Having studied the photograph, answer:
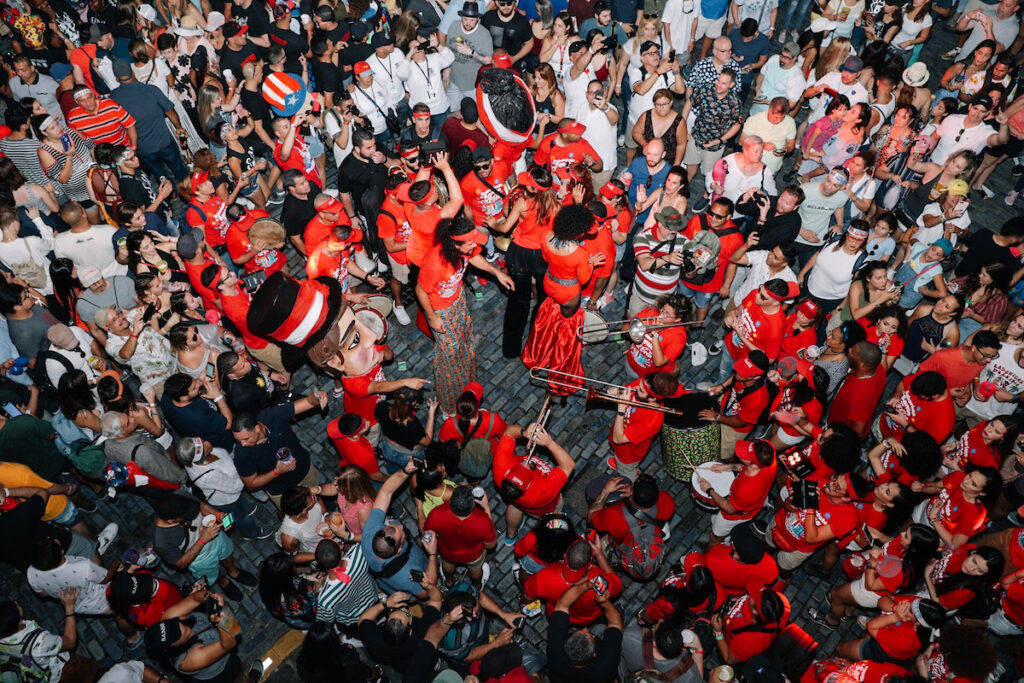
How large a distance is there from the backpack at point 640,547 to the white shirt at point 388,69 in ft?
21.9

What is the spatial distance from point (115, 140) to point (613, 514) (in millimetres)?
8033

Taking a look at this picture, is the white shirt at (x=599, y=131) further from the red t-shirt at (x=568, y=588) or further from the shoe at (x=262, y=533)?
the shoe at (x=262, y=533)

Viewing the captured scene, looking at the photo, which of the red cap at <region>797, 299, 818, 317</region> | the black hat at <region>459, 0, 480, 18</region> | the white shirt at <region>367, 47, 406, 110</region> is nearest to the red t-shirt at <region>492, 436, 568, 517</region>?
the red cap at <region>797, 299, 818, 317</region>

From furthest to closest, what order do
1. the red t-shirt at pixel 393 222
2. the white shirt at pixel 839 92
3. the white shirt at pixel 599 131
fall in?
the white shirt at pixel 839 92, the white shirt at pixel 599 131, the red t-shirt at pixel 393 222

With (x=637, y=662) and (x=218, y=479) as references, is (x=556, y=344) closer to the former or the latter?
(x=637, y=662)

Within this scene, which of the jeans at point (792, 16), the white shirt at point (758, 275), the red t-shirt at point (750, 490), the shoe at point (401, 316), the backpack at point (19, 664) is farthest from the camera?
the jeans at point (792, 16)

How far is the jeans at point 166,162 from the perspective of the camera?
30.4ft

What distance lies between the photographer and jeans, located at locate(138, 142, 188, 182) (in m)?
9.27

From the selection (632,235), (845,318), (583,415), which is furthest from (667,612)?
(632,235)

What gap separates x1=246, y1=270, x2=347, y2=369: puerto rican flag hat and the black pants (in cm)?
206

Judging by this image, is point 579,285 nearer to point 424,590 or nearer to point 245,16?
point 424,590

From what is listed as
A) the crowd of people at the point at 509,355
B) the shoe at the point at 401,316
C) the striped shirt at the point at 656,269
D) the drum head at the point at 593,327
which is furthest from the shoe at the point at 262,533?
the striped shirt at the point at 656,269

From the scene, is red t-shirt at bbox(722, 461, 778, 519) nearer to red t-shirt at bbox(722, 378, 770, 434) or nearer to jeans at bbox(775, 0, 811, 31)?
red t-shirt at bbox(722, 378, 770, 434)

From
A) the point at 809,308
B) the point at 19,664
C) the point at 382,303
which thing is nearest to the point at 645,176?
the point at 809,308
